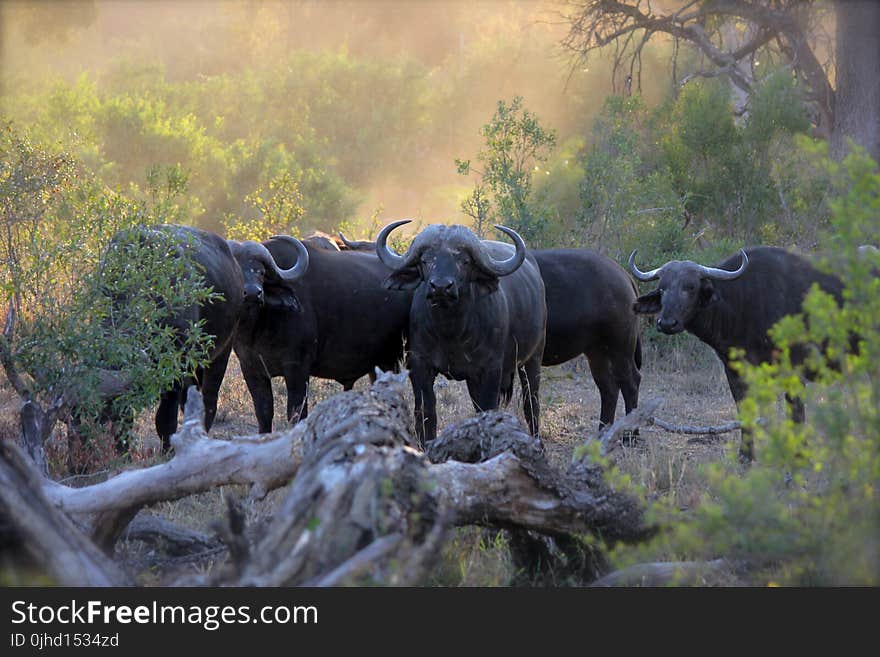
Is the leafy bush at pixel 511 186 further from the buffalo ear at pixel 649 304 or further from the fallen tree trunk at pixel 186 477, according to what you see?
the fallen tree trunk at pixel 186 477

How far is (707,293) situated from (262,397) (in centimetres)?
→ 323

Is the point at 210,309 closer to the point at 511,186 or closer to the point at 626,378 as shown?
the point at 626,378

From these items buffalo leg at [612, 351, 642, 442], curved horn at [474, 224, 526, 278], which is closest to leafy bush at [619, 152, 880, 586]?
curved horn at [474, 224, 526, 278]

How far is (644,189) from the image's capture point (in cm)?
1201

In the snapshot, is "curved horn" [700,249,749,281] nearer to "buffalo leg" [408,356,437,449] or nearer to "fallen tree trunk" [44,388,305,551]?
"buffalo leg" [408,356,437,449]

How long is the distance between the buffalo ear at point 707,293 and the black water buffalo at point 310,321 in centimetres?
217

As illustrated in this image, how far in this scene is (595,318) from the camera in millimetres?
8172

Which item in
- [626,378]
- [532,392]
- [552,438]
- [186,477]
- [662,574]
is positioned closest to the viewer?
[662,574]

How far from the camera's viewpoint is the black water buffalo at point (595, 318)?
8125 mm

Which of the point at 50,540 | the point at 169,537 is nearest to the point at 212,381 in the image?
the point at 169,537

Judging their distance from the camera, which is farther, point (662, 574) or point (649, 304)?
point (649, 304)

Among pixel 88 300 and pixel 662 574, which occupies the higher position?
pixel 88 300

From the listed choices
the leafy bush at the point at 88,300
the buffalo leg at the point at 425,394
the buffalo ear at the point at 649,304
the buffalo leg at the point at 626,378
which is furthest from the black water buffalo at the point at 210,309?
the buffalo leg at the point at 626,378

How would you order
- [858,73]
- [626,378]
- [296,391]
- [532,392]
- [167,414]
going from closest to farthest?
1. [167,414]
2. [296,391]
3. [532,392]
4. [626,378]
5. [858,73]
